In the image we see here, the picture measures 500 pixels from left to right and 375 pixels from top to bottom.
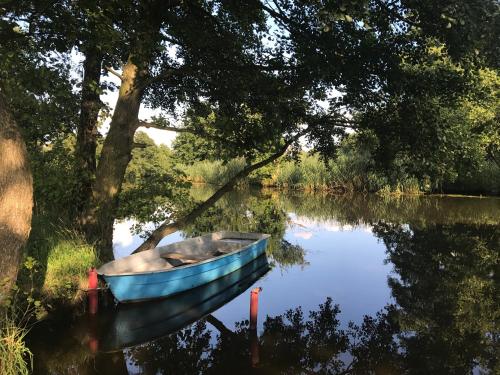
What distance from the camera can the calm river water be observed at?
251 inches

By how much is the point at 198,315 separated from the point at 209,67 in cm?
468

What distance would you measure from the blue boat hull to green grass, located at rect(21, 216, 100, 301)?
662 mm

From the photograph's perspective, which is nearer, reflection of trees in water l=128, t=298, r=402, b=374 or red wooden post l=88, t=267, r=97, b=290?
reflection of trees in water l=128, t=298, r=402, b=374

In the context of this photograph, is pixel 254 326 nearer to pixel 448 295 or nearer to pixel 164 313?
pixel 164 313

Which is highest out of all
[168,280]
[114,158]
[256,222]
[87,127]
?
[87,127]

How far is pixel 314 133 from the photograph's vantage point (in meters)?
9.58

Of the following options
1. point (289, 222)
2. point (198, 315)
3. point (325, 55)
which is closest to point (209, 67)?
point (325, 55)

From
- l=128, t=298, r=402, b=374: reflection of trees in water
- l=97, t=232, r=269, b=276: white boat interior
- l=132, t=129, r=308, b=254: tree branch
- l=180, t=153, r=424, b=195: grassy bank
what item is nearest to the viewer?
l=128, t=298, r=402, b=374: reflection of trees in water

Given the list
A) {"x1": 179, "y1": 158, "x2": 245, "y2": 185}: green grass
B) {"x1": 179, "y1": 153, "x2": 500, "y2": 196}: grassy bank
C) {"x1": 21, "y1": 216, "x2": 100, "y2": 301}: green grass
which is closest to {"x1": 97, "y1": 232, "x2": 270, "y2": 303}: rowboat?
{"x1": 21, "y1": 216, "x2": 100, "y2": 301}: green grass

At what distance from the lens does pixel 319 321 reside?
815 centimetres

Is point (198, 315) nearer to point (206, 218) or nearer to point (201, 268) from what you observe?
point (201, 268)

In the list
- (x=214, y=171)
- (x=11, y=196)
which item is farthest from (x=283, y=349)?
(x=214, y=171)

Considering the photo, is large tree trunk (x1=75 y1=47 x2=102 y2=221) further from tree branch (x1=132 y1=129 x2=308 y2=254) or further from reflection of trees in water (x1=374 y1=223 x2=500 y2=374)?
reflection of trees in water (x1=374 y1=223 x2=500 y2=374)

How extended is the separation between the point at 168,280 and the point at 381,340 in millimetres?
4095
